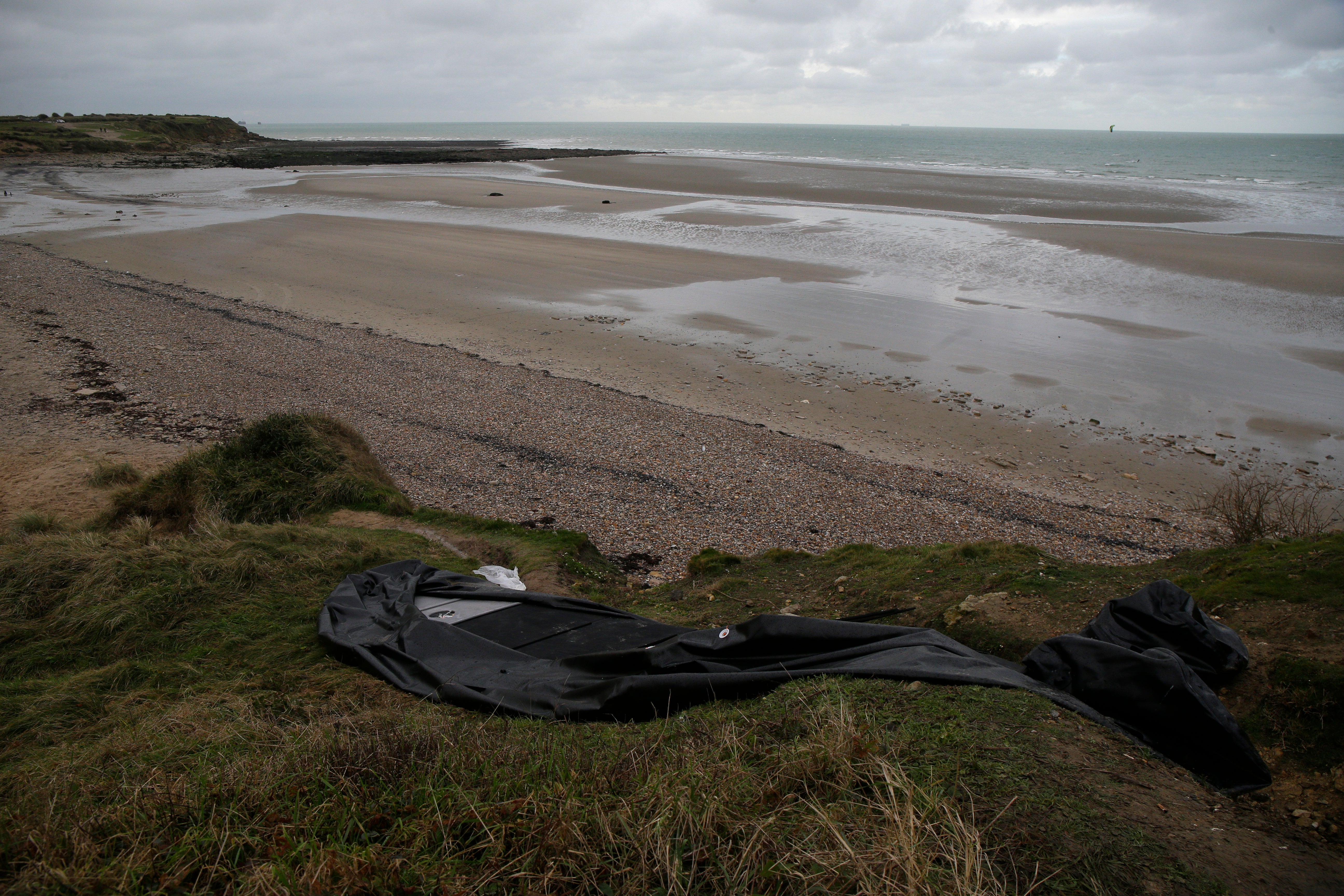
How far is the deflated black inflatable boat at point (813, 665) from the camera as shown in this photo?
322 cm

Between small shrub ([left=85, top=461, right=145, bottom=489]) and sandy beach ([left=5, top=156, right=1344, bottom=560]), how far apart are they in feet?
6.85

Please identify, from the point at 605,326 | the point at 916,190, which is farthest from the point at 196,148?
the point at 605,326

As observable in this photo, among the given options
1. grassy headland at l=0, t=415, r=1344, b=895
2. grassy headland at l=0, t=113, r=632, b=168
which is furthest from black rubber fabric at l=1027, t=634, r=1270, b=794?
grassy headland at l=0, t=113, r=632, b=168

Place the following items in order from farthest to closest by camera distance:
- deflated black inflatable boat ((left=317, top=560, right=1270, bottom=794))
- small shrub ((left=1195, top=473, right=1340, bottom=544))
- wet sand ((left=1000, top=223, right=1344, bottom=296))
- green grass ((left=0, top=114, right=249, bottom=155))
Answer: green grass ((left=0, top=114, right=249, bottom=155)) < wet sand ((left=1000, top=223, right=1344, bottom=296)) < small shrub ((left=1195, top=473, right=1340, bottom=544)) < deflated black inflatable boat ((left=317, top=560, right=1270, bottom=794))

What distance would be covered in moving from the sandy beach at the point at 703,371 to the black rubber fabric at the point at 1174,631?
11.8 ft

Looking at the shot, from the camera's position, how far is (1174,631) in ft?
12.2

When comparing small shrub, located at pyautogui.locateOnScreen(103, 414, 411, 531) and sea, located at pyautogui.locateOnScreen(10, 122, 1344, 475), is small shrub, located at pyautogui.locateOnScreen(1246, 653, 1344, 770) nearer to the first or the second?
small shrub, located at pyautogui.locateOnScreen(103, 414, 411, 531)

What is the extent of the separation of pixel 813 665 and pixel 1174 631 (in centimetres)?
188

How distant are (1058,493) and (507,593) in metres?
6.82

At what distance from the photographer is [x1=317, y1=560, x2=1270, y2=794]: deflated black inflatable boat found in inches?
127

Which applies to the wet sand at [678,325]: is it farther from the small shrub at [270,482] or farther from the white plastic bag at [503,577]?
the white plastic bag at [503,577]

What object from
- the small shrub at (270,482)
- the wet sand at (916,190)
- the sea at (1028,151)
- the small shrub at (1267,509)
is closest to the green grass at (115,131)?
the sea at (1028,151)

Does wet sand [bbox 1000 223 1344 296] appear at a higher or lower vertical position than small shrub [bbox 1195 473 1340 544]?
higher

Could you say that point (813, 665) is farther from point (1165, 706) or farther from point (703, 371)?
point (703, 371)
